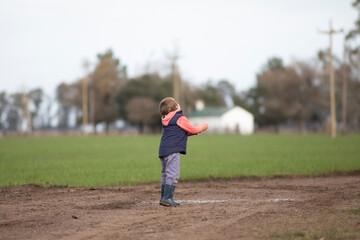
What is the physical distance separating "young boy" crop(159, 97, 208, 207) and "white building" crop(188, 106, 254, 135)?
86.0 m

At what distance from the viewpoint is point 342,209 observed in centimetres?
748

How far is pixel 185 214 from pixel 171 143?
4.83 feet

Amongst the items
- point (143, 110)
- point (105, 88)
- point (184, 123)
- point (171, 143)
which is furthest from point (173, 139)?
point (105, 88)

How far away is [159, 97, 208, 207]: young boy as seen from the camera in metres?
8.36

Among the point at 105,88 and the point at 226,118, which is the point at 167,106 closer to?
the point at 226,118

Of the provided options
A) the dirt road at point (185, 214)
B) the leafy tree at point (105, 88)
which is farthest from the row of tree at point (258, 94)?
the dirt road at point (185, 214)

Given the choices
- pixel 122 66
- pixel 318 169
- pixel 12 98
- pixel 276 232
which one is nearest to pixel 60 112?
pixel 12 98

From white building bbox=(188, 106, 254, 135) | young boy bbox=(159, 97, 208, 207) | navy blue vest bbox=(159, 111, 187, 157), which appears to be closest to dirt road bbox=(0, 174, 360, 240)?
young boy bbox=(159, 97, 208, 207)

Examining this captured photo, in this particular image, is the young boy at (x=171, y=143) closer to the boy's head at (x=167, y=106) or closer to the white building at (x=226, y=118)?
the boy's head at (x=167, y=106)

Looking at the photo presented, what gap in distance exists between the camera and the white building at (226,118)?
317 ft

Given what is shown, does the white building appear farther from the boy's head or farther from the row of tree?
the boy's head

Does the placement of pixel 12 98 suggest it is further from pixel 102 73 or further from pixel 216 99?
pixel 216 99

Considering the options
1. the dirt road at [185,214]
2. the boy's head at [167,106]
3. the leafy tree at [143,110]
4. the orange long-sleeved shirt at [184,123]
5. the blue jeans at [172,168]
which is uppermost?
the leafy tree at [143,110]

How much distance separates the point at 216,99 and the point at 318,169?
10340cm
